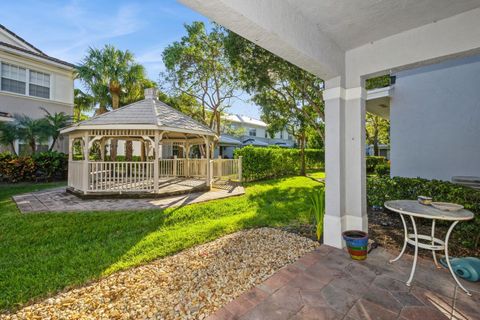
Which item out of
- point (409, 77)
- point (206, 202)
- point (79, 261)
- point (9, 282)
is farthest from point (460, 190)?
point (9, 282)

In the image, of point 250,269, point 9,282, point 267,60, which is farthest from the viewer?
point 267,60

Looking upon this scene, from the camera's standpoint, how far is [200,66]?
50.7 feet

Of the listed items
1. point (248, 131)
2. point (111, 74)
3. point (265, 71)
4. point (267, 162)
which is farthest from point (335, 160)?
point (248, 131)

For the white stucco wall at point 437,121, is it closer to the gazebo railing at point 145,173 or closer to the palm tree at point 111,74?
the gazebo railing at point 145,173

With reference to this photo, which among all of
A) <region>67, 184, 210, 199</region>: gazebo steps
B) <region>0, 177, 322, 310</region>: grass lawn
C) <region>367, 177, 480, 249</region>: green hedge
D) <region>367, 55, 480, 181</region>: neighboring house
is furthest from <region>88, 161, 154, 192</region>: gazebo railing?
<region>367, 55, 480, 181</region>: neighboring house

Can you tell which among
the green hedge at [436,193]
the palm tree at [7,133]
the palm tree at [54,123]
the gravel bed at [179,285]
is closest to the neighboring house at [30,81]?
the palm tree at [7,133]

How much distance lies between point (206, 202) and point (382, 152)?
37.4m

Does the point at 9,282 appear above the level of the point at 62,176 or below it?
below

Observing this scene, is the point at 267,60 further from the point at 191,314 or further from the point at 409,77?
the point at 191,314

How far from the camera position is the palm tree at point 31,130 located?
10.8 metres

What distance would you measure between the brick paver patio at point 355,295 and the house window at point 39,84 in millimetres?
16707

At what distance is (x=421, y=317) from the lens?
229cm

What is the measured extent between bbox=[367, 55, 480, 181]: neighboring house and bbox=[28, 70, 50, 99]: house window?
17422 millimetres

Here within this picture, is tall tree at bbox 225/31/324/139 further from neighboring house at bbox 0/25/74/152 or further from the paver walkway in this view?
neighboring house at bbox 0/25/74/152
